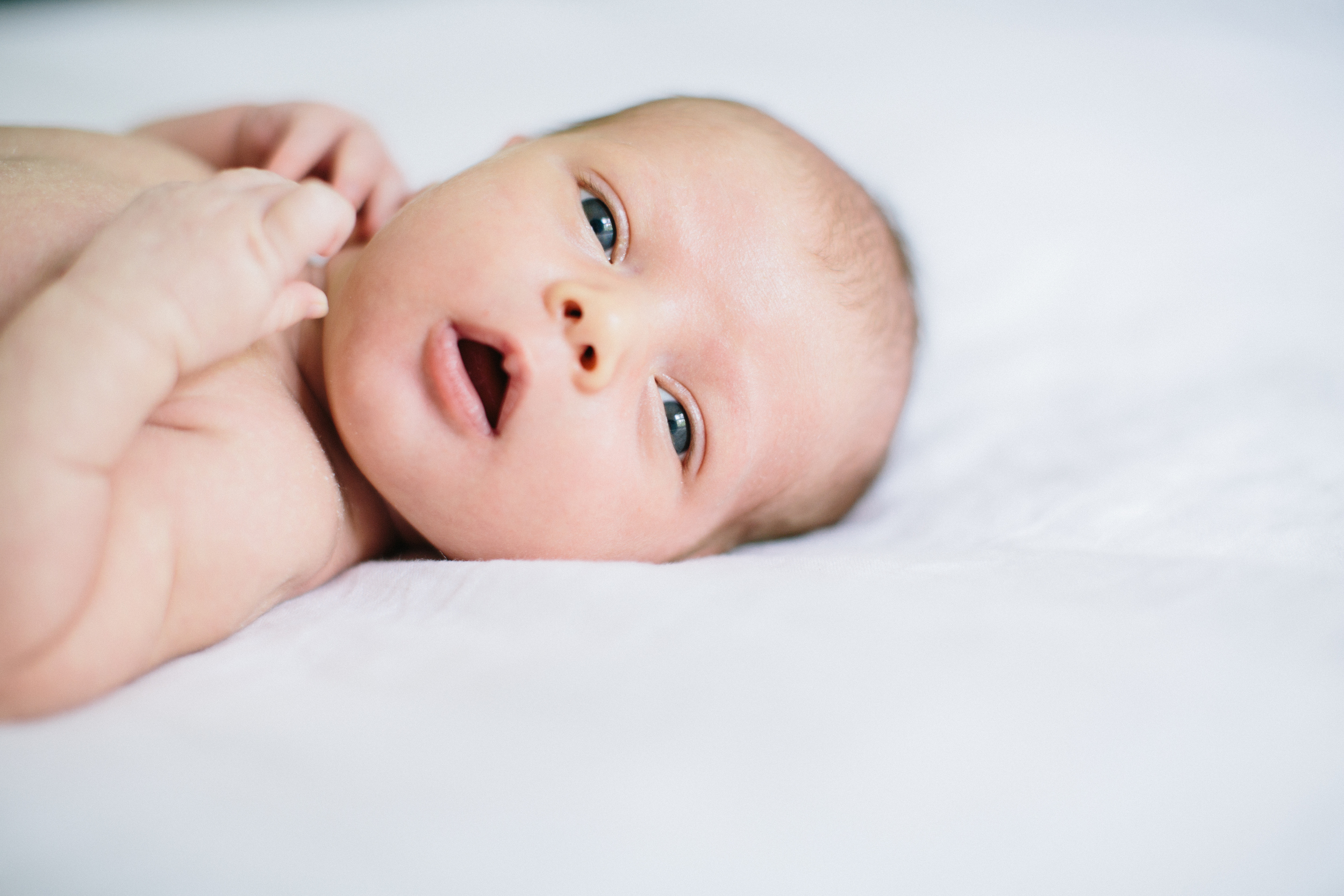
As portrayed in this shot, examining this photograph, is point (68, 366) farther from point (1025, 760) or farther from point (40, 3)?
point (40, 3)

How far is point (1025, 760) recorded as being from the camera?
75 centimetres

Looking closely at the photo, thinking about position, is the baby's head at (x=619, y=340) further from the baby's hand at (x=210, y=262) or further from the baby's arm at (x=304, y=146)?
the baby's arm at (x=304, y=146)

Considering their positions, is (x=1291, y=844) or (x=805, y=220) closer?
(x=1291, y=844)

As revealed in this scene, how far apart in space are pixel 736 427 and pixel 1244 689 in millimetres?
597

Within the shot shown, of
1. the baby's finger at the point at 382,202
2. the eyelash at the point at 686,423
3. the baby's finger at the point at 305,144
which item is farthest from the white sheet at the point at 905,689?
the baby's finger at the point at 305,144

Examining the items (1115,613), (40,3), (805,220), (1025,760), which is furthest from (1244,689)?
(40,3)

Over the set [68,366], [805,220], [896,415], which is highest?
[805,220]

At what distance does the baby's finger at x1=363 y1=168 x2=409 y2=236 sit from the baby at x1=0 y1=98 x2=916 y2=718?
0.69ft

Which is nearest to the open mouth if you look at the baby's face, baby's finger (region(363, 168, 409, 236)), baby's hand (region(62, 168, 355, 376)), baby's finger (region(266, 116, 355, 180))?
the baby's face

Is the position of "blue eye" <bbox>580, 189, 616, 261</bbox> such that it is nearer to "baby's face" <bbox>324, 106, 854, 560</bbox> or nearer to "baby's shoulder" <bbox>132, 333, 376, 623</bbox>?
"baby's face" <bbox>324, 106, 854, 560</bbox>

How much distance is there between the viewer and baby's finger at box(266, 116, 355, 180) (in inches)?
59.7

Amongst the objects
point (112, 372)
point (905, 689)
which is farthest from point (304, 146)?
point (905, 689)

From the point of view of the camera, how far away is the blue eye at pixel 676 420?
1177 mm

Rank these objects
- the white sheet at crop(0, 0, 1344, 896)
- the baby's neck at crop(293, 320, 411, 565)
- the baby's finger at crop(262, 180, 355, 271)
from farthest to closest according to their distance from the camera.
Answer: the baby's neck at crop(293, 320, 411, 565) → the baby's finger at crop(262, 180, 355, 271) → the white sheet at crop(0, 0, 1344, 896)
